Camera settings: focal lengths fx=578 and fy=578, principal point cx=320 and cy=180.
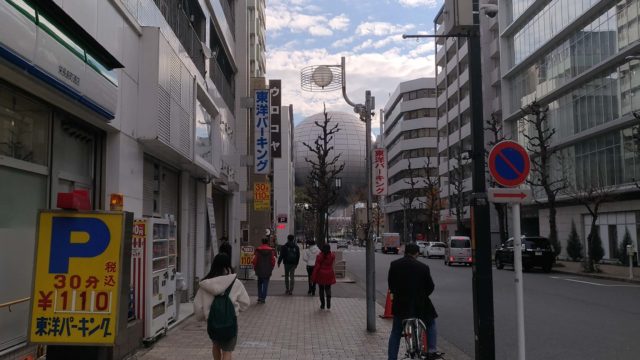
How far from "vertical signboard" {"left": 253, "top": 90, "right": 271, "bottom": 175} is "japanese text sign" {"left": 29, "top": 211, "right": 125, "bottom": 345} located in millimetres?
20197

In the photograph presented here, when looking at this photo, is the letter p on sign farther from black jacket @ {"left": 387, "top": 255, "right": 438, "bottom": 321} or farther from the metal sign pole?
the metal sign pole

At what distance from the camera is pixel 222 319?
6.62 m

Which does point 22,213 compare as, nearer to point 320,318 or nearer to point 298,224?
point 320,318

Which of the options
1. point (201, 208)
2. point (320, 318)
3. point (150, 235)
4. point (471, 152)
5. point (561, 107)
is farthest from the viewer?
point (561, 107)

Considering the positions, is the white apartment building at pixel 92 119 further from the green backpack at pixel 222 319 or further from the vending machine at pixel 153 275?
the green backpack at pixel 222 319

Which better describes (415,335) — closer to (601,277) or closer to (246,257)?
(246,257)

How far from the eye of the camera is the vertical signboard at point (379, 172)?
39.9 feet

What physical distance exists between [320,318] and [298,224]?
116956 millimetres

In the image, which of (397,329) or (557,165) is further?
A: (557,165)

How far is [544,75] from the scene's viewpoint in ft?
150

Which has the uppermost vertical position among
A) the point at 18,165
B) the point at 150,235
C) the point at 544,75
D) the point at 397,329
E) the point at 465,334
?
the point at 544,75

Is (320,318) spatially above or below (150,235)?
below

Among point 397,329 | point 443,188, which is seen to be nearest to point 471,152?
point 397,329

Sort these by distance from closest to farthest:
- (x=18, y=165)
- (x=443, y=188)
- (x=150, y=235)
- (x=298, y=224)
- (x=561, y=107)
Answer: (x=18, y=165) → (x=150, y=235) → (x=561, y=107) → (x=443, y=188) → (x=298, y=224)
